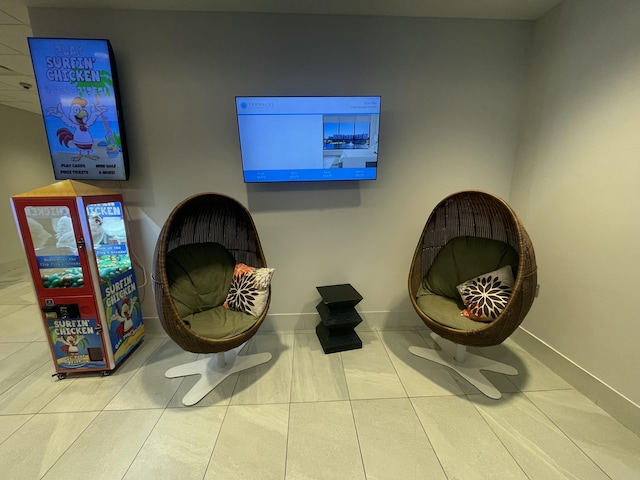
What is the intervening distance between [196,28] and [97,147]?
114 centimetres

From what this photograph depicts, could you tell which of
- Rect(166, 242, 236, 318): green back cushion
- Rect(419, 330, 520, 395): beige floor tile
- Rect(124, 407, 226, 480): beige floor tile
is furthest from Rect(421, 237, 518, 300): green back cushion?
Rect(124, 407, 226, 480): beige floor tile

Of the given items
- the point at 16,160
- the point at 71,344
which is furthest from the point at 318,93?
the point at 16,160

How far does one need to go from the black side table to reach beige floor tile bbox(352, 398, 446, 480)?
0.53 m

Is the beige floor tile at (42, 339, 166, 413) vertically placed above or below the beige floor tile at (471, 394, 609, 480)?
below

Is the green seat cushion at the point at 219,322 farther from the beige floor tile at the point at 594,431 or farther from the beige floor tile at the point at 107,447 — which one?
the beige floor tile at the point at 594,431

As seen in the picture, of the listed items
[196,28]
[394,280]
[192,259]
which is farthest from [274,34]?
[394,280]

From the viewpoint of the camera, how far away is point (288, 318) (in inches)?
94.0

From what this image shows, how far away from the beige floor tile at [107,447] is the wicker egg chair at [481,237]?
181 centimetres

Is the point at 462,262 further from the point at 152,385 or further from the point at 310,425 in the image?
the point at 152,385

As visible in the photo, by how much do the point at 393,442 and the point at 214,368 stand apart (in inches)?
49.9

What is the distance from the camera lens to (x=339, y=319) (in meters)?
2.08

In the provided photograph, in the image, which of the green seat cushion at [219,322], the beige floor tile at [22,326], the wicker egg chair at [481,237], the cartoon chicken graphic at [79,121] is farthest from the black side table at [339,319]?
the beige floor tile at [22,326]

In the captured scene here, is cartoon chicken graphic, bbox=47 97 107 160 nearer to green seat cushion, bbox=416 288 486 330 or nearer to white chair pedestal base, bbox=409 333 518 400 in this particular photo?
green seat cushion, bbox=416 288 486 330

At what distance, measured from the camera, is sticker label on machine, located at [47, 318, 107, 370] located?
5.81 feet
